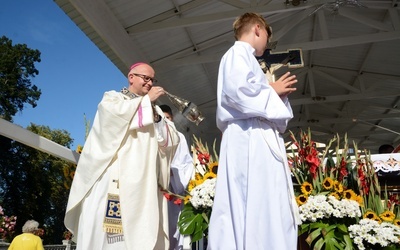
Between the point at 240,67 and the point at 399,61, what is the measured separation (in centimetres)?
991

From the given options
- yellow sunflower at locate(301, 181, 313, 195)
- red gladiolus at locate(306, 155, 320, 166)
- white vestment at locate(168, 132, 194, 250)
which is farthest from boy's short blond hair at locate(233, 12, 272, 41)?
white vestment at locate(168, 132, 194, 250)

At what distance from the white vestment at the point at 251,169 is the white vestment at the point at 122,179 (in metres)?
0.58

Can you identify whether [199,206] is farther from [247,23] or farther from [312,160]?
[247,23]

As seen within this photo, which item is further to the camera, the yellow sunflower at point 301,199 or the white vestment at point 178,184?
the white vestment at point 178,184

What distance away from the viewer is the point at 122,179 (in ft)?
7.49

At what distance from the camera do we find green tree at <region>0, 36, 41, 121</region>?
74.0 feet

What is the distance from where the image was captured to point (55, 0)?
5.61 meters

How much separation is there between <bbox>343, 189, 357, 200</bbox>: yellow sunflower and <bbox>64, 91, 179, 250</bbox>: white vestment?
117 cm

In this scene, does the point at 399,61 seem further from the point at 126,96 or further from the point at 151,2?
the point at 126,96

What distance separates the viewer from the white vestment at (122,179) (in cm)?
221

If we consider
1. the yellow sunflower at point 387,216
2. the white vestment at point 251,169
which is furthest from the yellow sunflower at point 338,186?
the white vestment at point 251,169

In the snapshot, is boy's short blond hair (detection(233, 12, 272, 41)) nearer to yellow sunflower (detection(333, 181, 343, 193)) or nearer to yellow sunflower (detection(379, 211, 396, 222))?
yellow sunflower (detection(333, 181, 343, 193))

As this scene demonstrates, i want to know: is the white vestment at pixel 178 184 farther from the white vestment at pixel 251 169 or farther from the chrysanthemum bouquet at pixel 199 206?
the white vestment at pixel 251 169

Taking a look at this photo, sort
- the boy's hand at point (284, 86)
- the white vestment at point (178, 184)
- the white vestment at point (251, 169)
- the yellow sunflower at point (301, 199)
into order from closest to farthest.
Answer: the white vestment at point (251, 169), the boy's hand at point (284, 86), the yellow sunflower at point (301, 199), the white vestment at point (178, 184)
